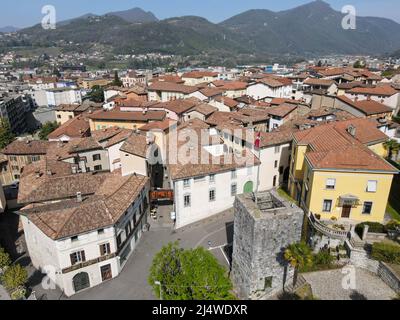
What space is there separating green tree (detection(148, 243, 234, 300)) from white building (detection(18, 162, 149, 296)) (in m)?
9.45

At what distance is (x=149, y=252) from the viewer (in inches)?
1609

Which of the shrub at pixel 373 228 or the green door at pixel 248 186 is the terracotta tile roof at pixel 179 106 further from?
the shrub at pixel 373 228

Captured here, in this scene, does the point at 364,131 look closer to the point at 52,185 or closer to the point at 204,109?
the point at 204,109

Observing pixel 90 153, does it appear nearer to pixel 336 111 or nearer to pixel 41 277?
pixel 41 277

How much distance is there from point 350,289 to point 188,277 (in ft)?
52.7

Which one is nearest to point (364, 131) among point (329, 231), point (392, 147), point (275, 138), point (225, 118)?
point (392, 147)

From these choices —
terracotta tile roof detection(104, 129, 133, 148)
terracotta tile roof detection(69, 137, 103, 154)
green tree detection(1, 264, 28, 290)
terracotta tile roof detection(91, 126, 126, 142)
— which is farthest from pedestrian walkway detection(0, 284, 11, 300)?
terracotta tile roof detection(91, 126, 126, 142)

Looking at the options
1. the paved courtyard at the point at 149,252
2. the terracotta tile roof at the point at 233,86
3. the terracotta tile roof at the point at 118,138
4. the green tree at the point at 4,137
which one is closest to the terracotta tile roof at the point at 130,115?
the terracotta tile roof at the point at 118,138

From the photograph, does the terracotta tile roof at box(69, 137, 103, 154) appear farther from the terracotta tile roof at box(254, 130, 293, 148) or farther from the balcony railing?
the balcony railing

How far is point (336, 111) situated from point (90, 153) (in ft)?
176

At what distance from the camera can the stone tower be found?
2888 centimetres

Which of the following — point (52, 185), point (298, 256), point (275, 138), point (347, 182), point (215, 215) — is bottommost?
point (215, 215)

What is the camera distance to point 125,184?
43.2 meters
